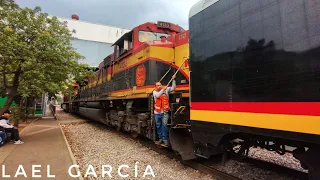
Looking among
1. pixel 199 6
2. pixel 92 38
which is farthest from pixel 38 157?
pixel 92 38

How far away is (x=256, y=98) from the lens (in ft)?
9.70

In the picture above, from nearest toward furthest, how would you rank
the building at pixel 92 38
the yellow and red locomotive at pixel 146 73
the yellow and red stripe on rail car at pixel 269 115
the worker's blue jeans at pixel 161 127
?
the yellow and red stripe on rail car at pixel 269 115
the worker's blue jeans at pixel 161 127
the yellow and red locomotive at pixel 146 73
the building at pixel 92 38

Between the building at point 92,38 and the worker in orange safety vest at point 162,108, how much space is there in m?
25.1

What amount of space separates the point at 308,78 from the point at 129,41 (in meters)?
6.68

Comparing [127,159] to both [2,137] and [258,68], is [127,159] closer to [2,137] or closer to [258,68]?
[2,137]

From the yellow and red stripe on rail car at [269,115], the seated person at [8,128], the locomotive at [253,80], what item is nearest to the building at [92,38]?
the seated person at [8,128]

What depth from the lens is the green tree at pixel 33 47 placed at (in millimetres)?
8023

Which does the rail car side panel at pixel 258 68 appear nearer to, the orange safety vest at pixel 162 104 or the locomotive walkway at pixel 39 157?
the orange safety vest at pixel 162 104

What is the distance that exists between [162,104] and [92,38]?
88.0 ft

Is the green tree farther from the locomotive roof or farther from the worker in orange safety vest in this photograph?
the locomotive roof

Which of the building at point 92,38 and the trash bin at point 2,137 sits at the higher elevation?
the building at point 92,38

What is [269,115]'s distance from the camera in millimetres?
2811

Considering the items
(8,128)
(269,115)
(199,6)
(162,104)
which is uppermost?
(199,6)

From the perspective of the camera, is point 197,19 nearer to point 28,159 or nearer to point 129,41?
point 129,41
